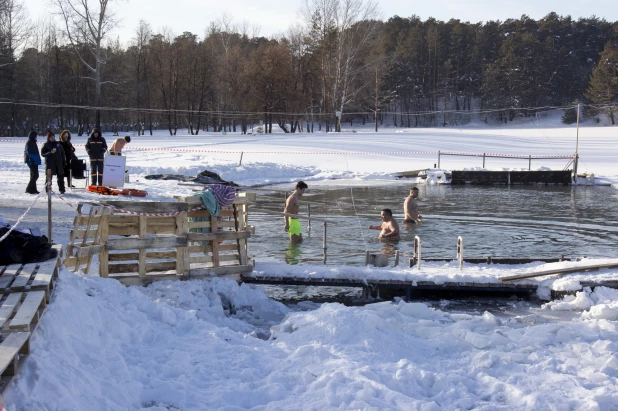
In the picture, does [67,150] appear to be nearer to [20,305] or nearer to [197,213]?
[197,213]

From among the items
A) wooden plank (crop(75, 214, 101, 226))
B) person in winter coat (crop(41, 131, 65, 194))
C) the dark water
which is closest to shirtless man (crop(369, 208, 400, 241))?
the dark water

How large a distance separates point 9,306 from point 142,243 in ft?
13.6

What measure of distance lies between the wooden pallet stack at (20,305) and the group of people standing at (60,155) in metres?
9.59

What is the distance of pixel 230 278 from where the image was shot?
1034 centimetres

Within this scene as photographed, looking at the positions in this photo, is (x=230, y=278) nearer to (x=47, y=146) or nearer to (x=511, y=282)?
(x=511, y=282)

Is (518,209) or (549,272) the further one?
(518,209)

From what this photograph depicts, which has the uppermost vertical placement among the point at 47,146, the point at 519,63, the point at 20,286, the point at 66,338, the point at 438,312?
the point at 519,63

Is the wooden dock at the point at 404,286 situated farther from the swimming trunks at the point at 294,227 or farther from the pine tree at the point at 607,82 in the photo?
the pine tree at the point at 607,82

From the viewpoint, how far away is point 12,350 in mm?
4449

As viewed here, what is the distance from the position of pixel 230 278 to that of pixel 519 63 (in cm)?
8031

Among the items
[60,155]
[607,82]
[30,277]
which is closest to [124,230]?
[30,277]

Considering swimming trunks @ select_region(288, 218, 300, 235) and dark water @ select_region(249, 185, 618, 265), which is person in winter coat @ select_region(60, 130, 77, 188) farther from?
swimming trunks @ select_region(288, 218, 300, 235)

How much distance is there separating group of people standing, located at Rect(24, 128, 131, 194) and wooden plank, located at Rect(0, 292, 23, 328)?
1047 cm

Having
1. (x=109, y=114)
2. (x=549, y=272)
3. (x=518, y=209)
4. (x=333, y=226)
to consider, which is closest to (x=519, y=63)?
(x=109, y=114)
